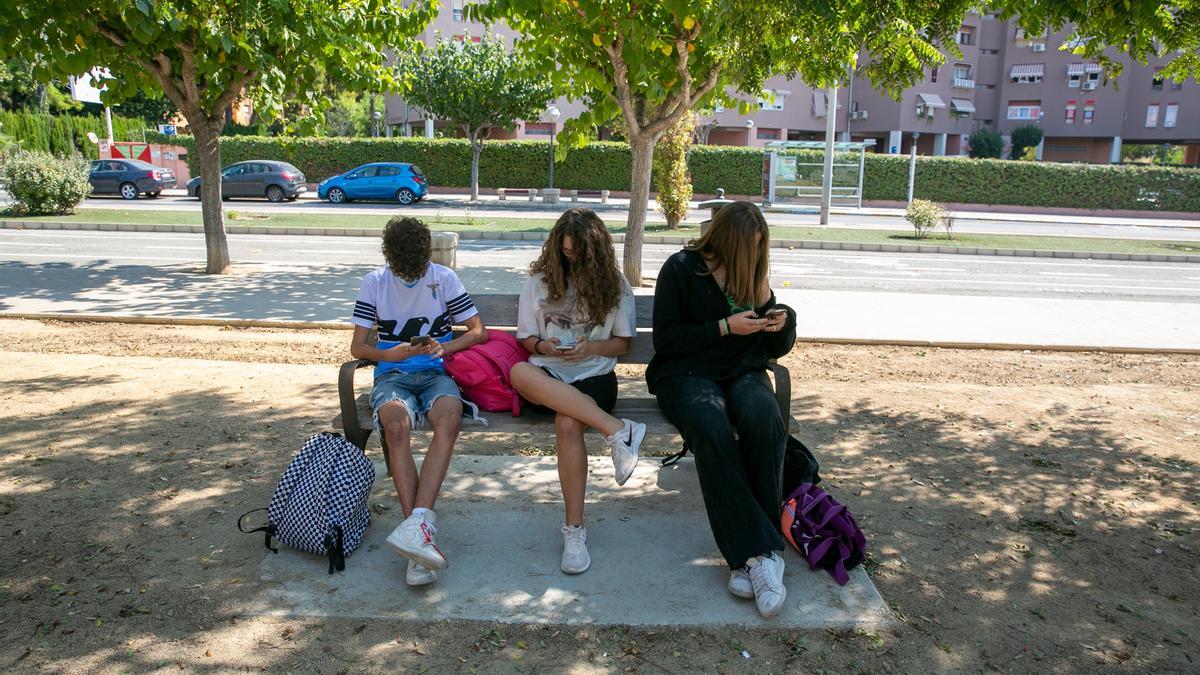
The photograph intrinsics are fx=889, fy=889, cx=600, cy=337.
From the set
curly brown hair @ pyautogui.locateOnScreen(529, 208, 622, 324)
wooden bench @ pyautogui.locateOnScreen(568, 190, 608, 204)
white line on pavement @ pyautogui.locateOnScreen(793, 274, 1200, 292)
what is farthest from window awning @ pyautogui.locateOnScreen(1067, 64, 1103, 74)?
curly brown hair @ pyautogui.locateOnScreen(529, 208, 622, 324)

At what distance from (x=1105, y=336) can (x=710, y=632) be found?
7.74 m

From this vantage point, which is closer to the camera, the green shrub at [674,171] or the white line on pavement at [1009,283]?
the white line on pavement at [1009,283]

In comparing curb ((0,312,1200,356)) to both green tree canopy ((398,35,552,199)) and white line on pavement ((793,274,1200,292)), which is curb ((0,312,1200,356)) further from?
green tree canopy ((398,35,552,199))

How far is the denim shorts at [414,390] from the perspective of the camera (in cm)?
385

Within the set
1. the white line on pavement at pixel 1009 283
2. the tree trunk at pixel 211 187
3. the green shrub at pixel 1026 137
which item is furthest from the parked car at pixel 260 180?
the green shrub at pixel 1026 137

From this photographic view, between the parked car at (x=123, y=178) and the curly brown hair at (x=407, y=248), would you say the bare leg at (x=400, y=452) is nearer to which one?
the curly brown hair at (x=407, y=248)

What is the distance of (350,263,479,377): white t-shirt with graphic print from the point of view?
4.12 metres

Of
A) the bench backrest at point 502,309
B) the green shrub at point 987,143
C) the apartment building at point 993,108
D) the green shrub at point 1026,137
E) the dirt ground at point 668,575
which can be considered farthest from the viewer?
the green shrub at point 1026,137

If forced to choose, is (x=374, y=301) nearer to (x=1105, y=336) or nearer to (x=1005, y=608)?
(x=1005, y=608)

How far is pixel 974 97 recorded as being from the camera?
190 feet

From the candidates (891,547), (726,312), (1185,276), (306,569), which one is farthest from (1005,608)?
(1185,276)

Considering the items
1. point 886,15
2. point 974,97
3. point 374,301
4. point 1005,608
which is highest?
point 974,97

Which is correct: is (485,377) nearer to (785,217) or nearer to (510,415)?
(510,415)

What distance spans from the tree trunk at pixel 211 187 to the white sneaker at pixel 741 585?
1040 centimetres
